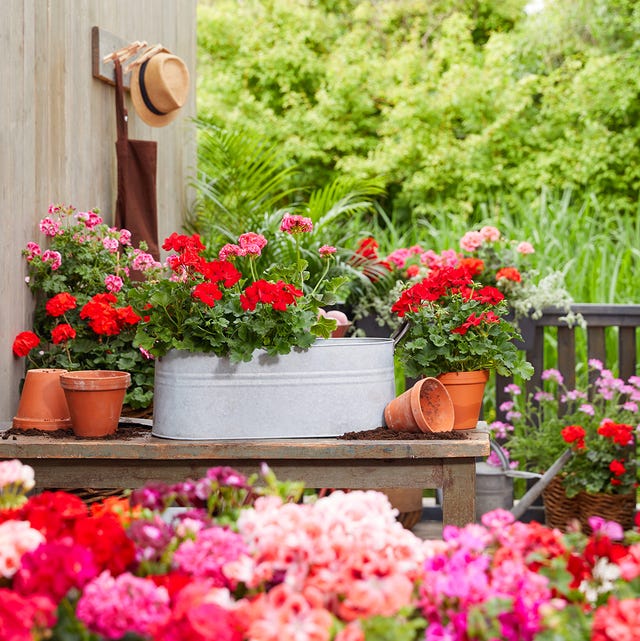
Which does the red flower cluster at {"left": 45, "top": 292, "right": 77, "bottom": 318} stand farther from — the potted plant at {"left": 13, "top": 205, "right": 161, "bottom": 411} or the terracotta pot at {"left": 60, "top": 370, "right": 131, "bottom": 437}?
the terracotta pot at {"left": 60, "top": 370, "right": 131, "bottom": 437}

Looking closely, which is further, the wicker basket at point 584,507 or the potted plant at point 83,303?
the wicker basket at point 584,507

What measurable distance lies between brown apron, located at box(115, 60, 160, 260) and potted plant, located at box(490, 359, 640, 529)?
159cm

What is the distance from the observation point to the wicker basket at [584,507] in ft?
11.2

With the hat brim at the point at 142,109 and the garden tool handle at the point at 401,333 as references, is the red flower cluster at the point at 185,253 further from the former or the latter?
the hat brim at the point at 142,109

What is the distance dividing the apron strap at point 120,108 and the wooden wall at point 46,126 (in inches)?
1.6

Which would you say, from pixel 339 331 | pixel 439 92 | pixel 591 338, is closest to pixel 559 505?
pixel 591 338

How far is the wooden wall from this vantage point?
2.39m

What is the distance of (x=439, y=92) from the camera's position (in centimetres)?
881

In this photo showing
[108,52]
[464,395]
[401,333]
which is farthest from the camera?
[108,52]

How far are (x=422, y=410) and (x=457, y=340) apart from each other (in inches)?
8.4

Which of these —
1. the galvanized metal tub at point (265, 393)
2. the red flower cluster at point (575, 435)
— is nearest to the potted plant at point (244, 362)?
the galvanized metal tub at point (265, 393)

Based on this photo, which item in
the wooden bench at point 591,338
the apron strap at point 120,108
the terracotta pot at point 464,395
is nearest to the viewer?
the terracotta pot at point 464,395

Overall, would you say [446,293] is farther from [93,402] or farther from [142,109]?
[142,109]

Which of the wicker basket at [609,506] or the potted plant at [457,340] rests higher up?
the potted plant at [457,340]
